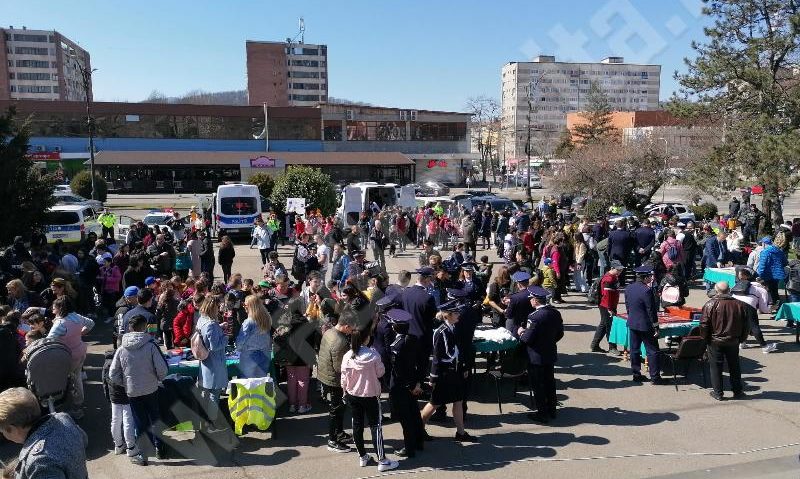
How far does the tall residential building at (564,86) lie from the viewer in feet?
408

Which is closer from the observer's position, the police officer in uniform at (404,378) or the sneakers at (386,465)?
the sneakers at (386,465)

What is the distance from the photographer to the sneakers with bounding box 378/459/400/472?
6254 mm

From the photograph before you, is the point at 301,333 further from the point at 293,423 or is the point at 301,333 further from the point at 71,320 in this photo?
the point at 71,320

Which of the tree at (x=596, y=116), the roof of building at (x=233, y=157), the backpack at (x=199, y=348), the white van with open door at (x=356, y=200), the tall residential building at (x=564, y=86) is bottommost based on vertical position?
the backpack at (x=199, y=348)

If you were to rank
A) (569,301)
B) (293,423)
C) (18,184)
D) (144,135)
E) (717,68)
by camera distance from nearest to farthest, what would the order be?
(293,423) < (569,301) < (18,184) < (717,68) < (144,135)

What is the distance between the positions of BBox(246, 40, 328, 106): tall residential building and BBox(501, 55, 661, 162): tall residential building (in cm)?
3757

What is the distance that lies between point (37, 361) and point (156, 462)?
1.54 metres

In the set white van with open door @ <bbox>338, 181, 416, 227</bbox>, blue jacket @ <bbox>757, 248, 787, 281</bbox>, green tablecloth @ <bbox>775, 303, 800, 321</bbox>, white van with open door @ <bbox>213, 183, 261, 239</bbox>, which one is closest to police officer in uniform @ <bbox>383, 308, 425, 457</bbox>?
green tablecloth @ <bbox>775, 303, 800, 321</bbox>

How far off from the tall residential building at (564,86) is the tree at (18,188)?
10471 centimetres

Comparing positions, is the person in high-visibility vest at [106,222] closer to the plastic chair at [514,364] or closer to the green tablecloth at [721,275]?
the plastic chair at [514,364]

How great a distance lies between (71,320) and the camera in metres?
7.56

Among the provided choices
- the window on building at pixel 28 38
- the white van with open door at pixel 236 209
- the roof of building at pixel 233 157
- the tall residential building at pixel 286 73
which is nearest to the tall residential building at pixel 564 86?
the tall residential building at pixel 286 73

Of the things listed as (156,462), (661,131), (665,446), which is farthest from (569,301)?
(661,131)

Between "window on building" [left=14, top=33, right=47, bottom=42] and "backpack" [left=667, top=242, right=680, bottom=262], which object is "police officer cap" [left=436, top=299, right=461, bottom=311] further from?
"window on building" [left=14, top=33, right=47, bottom=42]
